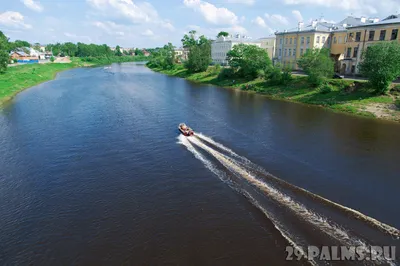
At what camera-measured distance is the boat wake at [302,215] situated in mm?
15602

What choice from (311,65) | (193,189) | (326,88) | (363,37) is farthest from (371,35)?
(193,189)

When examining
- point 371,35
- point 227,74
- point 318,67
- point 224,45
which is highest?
point 224,45

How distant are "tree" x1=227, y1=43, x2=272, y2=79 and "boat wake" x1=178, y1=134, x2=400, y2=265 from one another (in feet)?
175

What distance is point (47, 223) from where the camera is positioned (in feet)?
57.9

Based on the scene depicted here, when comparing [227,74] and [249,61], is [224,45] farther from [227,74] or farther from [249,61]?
[249,61]

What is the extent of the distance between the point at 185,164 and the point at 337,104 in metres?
34.3

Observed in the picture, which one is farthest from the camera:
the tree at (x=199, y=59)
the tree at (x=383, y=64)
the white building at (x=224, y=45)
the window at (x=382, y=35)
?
the white building at (x=224, y=45)

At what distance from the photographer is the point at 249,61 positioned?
74.4m

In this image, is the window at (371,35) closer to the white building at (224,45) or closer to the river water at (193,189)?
the river water at (193,189)

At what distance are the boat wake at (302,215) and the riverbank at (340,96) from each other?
28877mm

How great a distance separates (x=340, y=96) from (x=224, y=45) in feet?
263

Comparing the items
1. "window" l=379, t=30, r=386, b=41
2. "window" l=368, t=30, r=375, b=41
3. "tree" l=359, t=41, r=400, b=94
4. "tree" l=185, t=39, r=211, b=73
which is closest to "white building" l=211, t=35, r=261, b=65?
"tree" l=185, t=39, r=211, b=73

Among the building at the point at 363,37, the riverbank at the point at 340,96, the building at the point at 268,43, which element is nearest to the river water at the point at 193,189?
the riverbank at the point at 340,96

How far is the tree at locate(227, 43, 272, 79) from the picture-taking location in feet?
239
